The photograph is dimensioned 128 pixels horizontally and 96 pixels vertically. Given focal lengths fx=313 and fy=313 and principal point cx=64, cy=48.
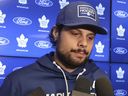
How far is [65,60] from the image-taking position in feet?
3.56

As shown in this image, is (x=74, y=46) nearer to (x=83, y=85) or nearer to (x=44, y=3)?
(x=83, y=85)

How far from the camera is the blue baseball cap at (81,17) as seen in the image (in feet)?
3.44

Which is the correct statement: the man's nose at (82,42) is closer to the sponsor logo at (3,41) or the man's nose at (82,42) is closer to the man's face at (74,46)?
the man's face at (74,46)

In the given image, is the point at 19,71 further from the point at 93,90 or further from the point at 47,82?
the point at 93,90

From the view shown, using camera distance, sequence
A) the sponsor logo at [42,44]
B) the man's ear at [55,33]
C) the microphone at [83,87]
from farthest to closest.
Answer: the sponsor logo at [42,44] < the man's ear at [55,33] < the microphone at [83,87]

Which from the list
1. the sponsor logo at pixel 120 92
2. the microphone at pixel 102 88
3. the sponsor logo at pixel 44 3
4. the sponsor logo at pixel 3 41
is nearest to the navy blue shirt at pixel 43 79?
the microphone at pixel 102 88

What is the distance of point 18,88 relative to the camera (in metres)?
1.05

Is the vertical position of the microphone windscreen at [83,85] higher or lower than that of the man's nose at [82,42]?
lower

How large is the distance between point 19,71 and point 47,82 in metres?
0.11

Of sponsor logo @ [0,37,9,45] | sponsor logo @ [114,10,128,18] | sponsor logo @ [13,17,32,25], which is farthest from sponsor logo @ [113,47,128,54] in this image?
sponsor logo @ [0,37,9,45]

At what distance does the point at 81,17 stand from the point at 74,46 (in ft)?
0.34

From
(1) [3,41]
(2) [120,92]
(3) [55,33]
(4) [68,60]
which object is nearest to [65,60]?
(4) [68,60]

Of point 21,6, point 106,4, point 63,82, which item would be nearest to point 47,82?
point 63,82

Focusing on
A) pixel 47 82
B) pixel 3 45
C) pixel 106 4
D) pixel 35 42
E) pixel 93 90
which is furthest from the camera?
pixel 106 4
